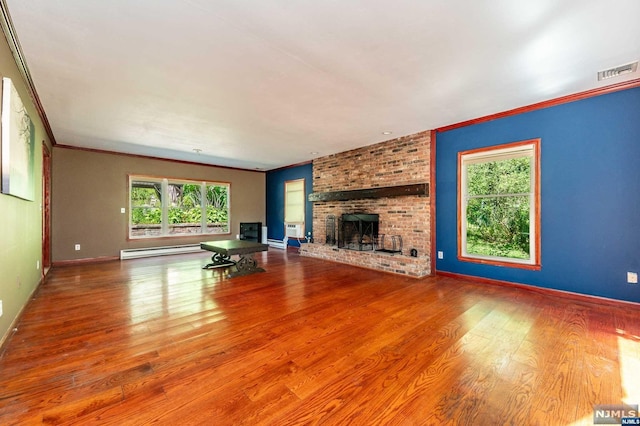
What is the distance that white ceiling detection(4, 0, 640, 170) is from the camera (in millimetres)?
1893

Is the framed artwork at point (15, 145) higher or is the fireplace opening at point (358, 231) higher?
the framed artwork at point (15, 145)

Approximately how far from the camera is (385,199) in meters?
5.27

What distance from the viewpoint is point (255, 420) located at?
4.39 feet

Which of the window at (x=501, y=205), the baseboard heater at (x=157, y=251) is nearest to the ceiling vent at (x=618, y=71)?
the window at (x=501, y=205)

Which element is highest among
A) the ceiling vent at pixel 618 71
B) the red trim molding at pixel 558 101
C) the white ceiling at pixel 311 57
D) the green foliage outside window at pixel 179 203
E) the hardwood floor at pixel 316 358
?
the white ceiling at pixel 311 57

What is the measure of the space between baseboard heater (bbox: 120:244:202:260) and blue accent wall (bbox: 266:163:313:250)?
241 cm

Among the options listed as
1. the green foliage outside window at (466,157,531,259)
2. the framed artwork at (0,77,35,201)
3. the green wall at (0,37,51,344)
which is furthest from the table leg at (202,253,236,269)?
the green foliage outside window at (466,157,531,259)

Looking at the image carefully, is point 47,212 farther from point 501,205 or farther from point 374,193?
point 501,205

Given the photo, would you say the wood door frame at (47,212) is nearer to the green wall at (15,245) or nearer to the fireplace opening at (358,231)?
the green wall at (15,245)

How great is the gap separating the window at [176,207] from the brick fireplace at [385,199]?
308cm

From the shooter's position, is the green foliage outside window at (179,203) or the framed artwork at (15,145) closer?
the framed artwork at (15,145)

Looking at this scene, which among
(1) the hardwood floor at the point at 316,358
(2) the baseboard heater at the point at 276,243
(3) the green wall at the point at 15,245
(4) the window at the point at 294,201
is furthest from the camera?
(2) the baseboard heater at the point at 276,243

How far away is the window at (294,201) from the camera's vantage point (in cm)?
758

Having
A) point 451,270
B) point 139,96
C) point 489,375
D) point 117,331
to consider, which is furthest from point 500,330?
Result: point 139,96
